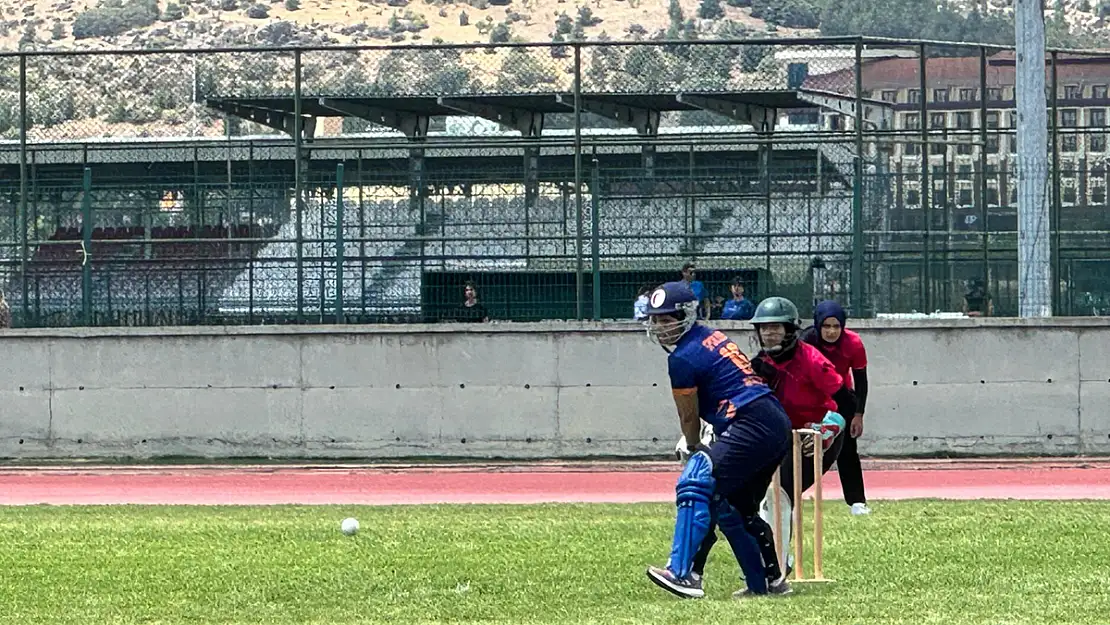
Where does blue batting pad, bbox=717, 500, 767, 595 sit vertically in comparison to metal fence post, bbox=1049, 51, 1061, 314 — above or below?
below

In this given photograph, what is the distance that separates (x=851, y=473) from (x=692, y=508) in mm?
5441

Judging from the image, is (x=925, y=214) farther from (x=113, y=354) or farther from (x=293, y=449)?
(x=113, y=354)

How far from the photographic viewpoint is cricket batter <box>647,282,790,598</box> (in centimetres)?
941

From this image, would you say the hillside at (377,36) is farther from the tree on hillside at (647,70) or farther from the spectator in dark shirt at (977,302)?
the spectator in dark shirt at (977,302)

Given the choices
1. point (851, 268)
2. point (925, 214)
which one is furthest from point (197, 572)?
point (925, 214)

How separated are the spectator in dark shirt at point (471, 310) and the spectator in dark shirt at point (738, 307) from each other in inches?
110

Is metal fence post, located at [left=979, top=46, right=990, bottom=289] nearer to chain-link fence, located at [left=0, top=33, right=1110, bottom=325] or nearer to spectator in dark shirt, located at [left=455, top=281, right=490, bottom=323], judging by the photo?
chain-link fence, located at [left=0, top=33, right=1110, bottom=325]

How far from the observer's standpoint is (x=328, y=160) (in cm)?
2381

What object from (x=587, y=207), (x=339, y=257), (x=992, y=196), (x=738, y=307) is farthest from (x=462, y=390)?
(x=992, y=196)

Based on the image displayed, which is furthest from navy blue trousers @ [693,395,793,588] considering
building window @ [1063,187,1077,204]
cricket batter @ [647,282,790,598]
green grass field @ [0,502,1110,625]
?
building window @ [1063,187,1077,204]

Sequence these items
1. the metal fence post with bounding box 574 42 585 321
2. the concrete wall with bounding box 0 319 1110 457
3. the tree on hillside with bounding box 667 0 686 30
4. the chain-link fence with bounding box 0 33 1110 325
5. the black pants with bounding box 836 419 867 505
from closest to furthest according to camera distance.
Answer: the black pants with bounding box 836 419 867 505
the concrete wall with bounding box 0 319 1110 457
the metal fence post with bounding box 574 42 585 321
the chain-link fence with bounding box 0 33 1110 325
the tree on hillside with bounding box 667 0 686 30

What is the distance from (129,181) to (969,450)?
11.8 m

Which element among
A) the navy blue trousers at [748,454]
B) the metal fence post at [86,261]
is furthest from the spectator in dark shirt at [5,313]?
the navy blue trousers at [748,454]

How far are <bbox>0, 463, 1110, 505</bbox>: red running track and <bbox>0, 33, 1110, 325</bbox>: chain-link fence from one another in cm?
215
